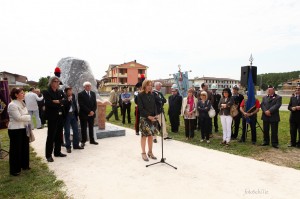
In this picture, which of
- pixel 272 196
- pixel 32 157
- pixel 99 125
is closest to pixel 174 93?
pixel 99 125

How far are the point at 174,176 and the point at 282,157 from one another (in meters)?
3.14

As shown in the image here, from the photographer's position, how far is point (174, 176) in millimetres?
4531

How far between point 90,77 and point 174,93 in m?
3.32

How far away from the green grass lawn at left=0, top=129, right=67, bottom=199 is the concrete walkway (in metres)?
0.17

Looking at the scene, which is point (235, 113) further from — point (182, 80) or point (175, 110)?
point (182, 80)

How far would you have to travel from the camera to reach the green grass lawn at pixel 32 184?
3.86m

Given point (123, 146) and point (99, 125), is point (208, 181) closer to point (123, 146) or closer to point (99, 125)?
point (123, 146)

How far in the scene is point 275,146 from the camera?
272 inches

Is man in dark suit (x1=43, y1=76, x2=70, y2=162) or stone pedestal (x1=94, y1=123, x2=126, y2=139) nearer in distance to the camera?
man in dark suit (x1=43, y1=76, x2=70, y2=162)

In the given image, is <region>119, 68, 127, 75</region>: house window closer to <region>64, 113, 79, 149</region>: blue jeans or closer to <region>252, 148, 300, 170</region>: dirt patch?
<region>64, 113, 79, 149</region>: blue jeans

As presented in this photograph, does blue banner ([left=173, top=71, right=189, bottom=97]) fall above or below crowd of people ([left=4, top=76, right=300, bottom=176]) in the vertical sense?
above

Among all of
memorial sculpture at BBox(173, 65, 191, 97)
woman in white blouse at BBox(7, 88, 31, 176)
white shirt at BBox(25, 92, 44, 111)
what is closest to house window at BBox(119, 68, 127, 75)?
memorial sculpture at BBox(173, 65, 191, 97)

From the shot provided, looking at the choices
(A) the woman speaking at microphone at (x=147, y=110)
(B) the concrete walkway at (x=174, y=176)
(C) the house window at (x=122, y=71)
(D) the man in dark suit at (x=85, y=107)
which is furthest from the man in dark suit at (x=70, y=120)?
(C) the house window at (x=122, y=71)

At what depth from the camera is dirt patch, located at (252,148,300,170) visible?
17.9 ft
